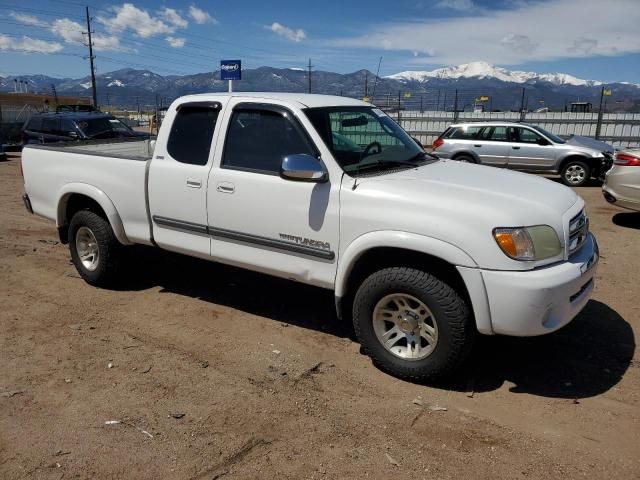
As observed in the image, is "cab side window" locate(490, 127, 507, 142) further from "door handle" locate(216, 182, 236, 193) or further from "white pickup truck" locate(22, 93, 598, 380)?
"door handle" locate(216, 182, 236, 193)

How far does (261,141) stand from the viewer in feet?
14.2

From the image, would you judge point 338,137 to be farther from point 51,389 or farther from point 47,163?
point 47,163

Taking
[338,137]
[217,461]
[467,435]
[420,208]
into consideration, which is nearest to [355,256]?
[420,208]

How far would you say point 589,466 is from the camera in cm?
293

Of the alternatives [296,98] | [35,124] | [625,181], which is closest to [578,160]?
[625,181]

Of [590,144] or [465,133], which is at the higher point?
[465,133]

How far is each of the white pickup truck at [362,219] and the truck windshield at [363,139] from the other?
2 cm

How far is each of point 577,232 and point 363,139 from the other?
69.3 inches

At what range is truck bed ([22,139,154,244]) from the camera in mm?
5008

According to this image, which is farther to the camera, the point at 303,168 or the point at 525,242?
the point at 303,168

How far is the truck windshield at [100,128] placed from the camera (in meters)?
15.0

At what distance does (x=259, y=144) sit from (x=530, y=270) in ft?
7.44

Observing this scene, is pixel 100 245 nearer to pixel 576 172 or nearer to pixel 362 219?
pixel 362 219

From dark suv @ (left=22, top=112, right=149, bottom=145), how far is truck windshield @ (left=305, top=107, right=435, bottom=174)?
11.3 meters
